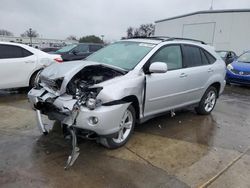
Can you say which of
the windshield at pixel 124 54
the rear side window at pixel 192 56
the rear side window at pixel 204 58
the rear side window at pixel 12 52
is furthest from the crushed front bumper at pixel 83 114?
the rear side window at pixel 12 52

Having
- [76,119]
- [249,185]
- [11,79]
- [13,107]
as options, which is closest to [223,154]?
[249,185]

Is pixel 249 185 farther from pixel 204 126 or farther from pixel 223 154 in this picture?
pixel 204 126

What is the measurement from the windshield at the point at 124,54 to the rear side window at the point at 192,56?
37.2 inches

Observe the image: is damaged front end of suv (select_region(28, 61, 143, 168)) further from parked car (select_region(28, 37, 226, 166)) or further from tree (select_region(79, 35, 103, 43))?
tree (select_region(79, 35, 103, 43))

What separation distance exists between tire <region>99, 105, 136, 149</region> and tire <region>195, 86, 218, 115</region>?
7.64ft

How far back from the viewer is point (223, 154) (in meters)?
3.82

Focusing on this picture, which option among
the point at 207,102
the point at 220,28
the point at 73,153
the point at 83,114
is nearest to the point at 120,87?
the point at 83,114

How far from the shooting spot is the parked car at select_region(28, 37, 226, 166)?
3.23 meters

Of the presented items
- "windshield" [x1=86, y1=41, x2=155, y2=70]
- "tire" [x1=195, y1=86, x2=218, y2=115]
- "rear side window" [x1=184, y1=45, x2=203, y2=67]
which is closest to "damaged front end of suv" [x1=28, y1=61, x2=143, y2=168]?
"windshield" [x1=86, y1=41, x2=155, y2=70]

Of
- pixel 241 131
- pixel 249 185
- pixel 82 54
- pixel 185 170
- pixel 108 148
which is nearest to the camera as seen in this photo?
pixel 249 185

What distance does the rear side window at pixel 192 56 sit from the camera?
193 inches

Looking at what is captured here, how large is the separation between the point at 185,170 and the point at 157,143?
862mm

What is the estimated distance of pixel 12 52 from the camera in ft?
22.1

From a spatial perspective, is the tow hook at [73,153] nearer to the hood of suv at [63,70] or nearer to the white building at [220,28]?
the hood of suv at [63,70]
